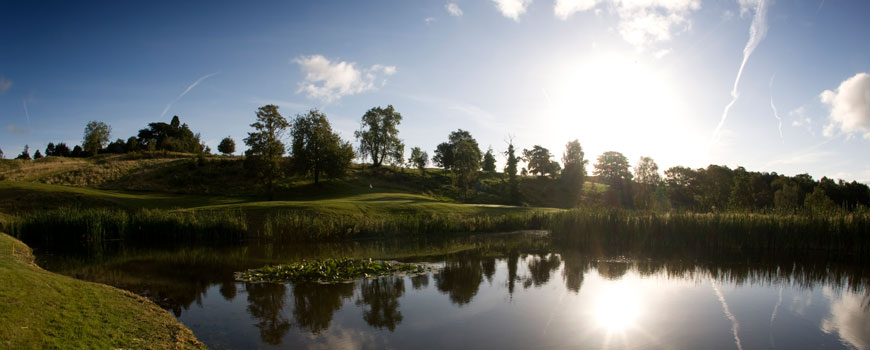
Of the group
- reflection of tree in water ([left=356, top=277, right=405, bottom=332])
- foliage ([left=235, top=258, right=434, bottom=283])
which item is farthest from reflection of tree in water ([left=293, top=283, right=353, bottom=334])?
foliage ([left=235, top=258, right=434, bottom=283])

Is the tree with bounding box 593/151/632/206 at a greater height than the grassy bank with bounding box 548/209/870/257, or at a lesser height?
greater

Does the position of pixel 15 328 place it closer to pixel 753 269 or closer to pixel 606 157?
pixel 753 269

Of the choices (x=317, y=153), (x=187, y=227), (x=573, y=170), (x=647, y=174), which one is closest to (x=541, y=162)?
(x=573, y=170)

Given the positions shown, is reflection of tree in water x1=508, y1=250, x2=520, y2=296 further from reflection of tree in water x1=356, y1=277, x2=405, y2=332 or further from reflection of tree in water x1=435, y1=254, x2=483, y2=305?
reflection of tree in water x1=356, y1=277, x2=405, y2=332

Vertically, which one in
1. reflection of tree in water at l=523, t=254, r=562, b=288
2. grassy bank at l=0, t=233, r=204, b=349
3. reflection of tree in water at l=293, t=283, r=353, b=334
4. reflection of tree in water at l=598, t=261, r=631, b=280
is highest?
grassy bank at l=0, t=233, r=204, b=349

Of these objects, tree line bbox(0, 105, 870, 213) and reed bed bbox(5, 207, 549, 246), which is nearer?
reed bed bbox(5, 207, 549, 246)

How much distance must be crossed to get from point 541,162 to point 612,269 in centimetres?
7185

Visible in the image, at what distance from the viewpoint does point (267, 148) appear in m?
51.2

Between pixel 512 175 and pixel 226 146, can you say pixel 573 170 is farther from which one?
pixel 226 146

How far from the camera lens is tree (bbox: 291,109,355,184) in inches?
2202

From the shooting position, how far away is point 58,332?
670 centimetres

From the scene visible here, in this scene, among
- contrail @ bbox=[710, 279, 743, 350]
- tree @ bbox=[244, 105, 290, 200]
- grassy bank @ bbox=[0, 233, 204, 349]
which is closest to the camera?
grassy bank @ bbox=[0, 233, 204, 349]

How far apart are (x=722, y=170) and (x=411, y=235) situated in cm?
5555

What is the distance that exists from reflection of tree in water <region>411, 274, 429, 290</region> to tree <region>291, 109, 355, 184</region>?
139ft
